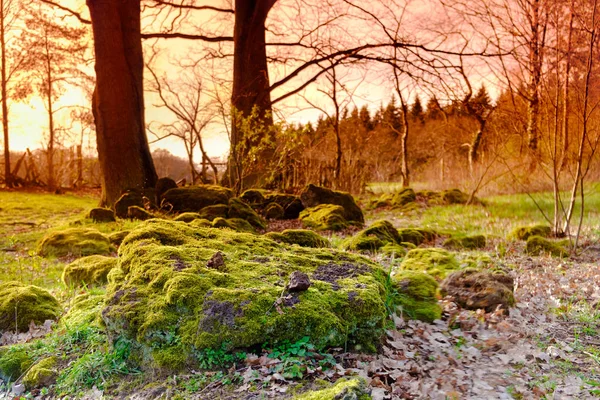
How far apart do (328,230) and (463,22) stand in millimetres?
8742

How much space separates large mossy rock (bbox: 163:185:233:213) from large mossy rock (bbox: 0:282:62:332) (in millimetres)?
5931

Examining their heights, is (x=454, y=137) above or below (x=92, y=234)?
above

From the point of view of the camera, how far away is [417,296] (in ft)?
14.2

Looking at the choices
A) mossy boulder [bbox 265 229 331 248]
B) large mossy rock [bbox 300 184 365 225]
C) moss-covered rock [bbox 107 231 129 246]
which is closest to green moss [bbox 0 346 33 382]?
mossy boulder [bbox 265 229 331 248]

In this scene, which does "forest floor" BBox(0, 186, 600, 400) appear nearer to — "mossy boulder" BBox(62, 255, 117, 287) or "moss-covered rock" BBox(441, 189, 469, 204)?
"mossy boulder" BBox(62, 255, 117, 287)

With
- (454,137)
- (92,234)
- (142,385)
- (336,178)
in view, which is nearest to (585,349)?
(142,385)

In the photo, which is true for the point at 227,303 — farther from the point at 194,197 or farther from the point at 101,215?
the point at 101,215

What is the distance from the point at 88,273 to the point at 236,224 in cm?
350

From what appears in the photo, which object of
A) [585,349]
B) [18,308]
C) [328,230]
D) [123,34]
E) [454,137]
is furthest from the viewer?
[454,137]

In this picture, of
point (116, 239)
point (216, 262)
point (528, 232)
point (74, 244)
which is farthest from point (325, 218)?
point (216, 262)

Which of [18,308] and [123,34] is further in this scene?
[123,34]

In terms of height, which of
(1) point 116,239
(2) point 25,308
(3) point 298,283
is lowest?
(2) point 25,308

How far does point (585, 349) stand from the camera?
390cm

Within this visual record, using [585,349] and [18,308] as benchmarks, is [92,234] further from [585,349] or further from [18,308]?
[585,349]
